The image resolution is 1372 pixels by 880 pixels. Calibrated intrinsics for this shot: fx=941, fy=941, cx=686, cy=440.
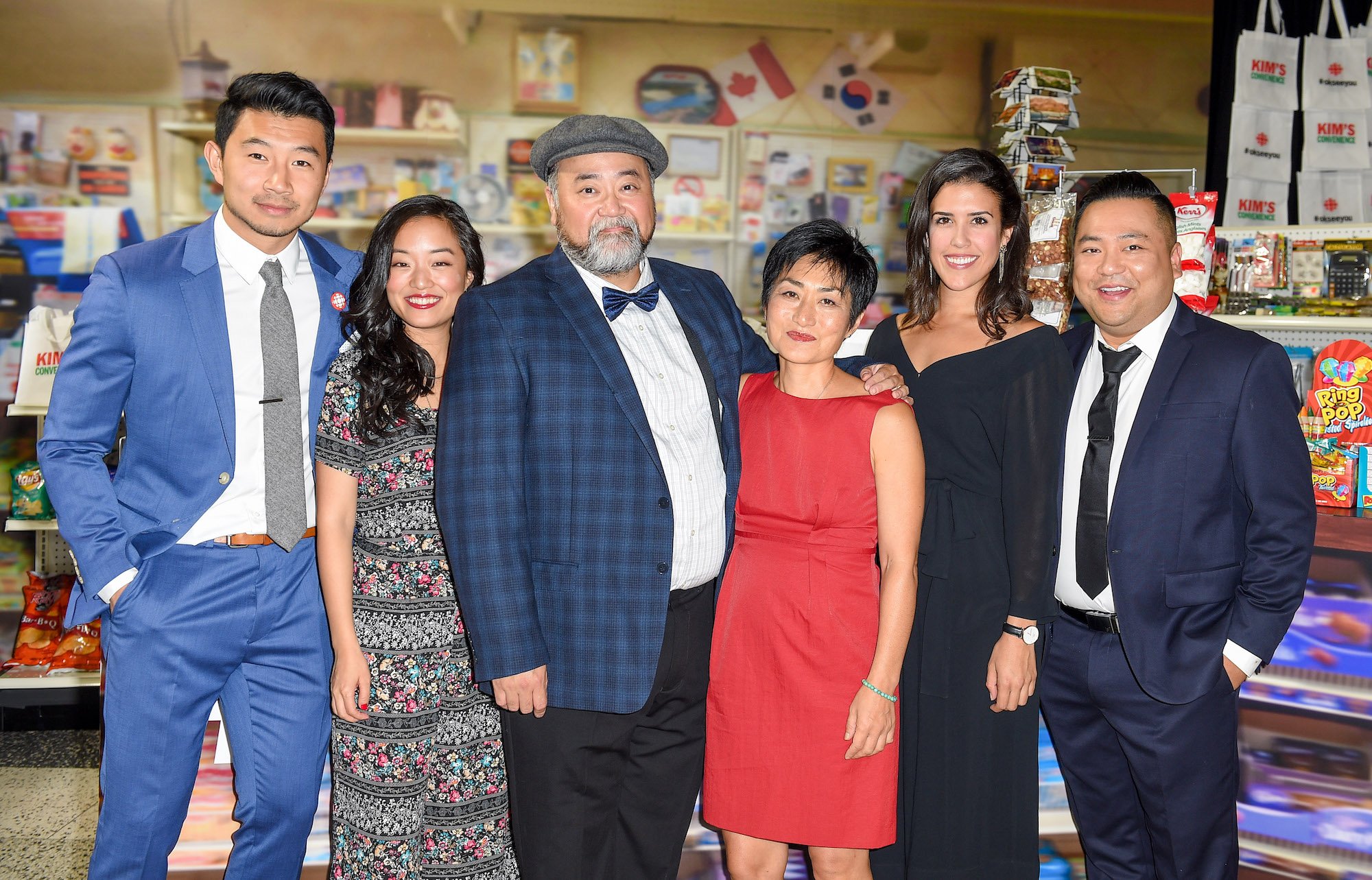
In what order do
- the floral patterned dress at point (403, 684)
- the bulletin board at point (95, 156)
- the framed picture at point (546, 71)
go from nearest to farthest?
the floral patterned dress at point (403, 684) < the bulletin board at point (95, 156) < the framed picture at point (546, 71)

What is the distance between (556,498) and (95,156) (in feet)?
14.6

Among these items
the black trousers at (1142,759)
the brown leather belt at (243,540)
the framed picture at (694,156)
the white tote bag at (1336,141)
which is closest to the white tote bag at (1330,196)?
the white tote bag at (1336,141)

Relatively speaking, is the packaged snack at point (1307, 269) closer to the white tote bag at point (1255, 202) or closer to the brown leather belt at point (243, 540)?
the white tote bag at point (1255, 202)

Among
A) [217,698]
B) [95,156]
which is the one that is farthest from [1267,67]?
Answer: [95,156]

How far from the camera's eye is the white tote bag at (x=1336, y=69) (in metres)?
4.87

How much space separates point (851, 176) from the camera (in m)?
5.54

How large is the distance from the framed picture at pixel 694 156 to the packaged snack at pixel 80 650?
3677 millimetres

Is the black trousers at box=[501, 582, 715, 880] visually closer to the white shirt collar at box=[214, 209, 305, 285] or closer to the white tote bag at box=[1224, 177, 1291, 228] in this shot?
the white shirt collar at box=[214, 209, 305, 285]

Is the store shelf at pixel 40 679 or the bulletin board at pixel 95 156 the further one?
the bulletin board at pixel 95 156

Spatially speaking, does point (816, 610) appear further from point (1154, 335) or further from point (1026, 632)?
point (1154, 335)

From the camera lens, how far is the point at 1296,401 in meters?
2.00

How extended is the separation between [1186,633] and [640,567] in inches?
46.1

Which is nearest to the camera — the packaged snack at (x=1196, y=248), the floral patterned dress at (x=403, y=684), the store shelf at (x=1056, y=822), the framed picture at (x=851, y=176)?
the floral patterned dress at (x=403, y=684)

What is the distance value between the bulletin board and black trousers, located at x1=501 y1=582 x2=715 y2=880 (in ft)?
14.0
